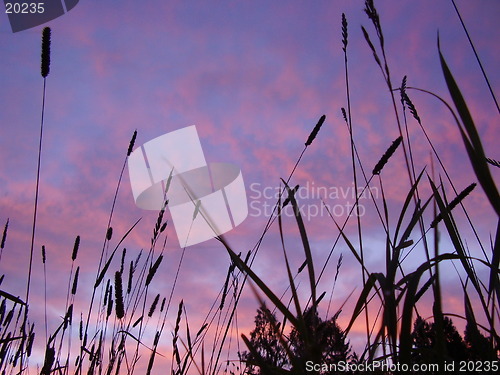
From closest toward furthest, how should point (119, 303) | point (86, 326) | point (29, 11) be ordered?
point (119, 303) → point (86, 326) → point (29, 11)

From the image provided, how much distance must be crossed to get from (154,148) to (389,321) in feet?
11.4

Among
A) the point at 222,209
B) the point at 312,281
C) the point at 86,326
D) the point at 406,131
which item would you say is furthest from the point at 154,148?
the point at 312,281

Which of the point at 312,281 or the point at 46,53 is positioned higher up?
the point at 46,53

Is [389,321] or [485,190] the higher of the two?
[485,190]

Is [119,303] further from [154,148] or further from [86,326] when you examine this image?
[154,148]

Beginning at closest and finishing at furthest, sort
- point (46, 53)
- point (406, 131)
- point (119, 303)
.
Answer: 1. point (406, 131)
2. point (46, 53)
3. point (119, 303)

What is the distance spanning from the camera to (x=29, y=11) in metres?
3.27

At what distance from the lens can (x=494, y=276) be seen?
3.52 feet

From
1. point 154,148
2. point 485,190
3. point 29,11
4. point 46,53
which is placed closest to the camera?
point 485,190

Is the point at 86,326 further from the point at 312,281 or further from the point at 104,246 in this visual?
the point at 312,281

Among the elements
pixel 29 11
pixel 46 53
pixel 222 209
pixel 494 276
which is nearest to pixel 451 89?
pixel 494 276

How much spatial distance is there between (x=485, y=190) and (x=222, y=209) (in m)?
2.53

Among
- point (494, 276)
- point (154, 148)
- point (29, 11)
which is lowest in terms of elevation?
point (494, 276)

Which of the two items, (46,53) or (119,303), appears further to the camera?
(119,303)
